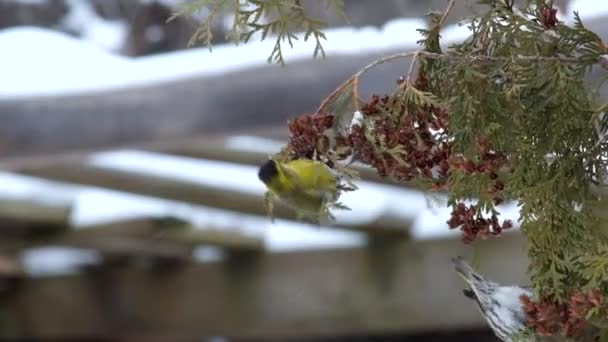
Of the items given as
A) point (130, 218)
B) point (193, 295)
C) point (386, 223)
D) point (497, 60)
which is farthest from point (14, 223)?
point (497, 60)

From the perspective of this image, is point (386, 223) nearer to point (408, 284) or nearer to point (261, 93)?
point (408, 284)

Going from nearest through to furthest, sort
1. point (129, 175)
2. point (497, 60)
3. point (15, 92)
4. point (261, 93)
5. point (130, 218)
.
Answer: point (497, 60), point (261, 93), point (15, 92), point (129, 175), point (130, 218)

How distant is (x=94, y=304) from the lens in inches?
104

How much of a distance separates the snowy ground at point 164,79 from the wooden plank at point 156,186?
0.02m

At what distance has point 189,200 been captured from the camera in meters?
2.00

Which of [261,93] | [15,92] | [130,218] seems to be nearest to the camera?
[261,93]

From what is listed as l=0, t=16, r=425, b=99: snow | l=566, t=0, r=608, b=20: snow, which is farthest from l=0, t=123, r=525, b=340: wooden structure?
l=566, t=0, r=608, b=20: snow

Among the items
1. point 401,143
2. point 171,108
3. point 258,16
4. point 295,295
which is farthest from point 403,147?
point 295,295

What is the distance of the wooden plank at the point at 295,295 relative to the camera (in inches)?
88.4

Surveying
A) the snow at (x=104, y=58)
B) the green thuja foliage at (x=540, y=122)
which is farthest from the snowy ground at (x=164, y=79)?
the green thuja foliage at (x=540, y=122)

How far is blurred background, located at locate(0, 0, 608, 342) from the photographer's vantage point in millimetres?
1369

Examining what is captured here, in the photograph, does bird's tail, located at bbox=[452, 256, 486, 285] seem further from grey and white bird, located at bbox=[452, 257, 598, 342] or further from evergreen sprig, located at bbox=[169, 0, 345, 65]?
evergreen sprig, located at bbox=[169, 0, 345, 65]

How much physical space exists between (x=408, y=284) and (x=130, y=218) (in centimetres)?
61

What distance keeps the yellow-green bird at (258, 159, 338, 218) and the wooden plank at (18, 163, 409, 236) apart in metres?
1.31
